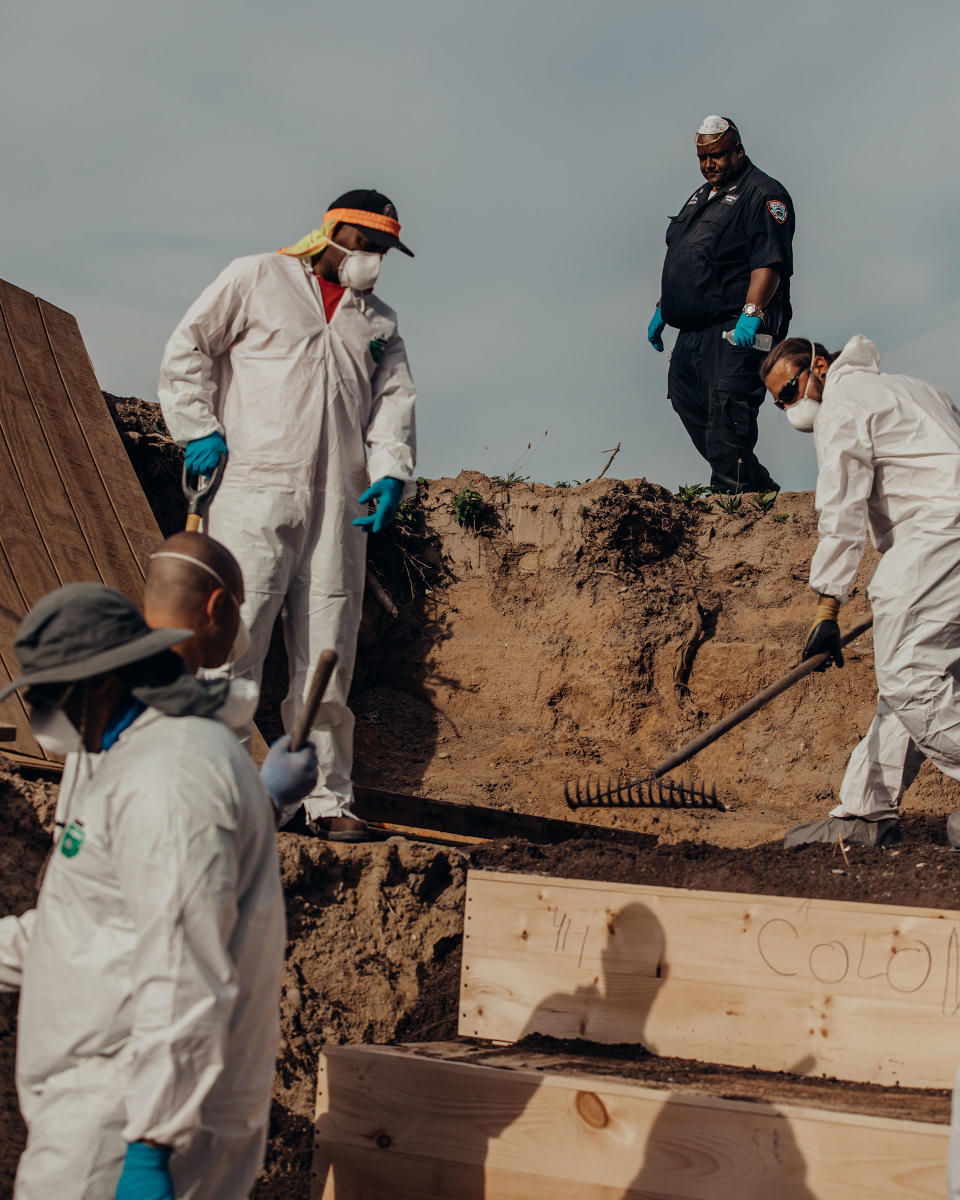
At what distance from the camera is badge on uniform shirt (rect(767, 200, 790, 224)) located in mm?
7398

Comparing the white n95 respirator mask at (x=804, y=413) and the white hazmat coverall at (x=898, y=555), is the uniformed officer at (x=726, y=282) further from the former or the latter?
the white hazmat coverall at (x=898, y=555)

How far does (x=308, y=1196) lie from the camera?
3.43 meters

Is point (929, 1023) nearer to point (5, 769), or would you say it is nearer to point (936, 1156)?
point (936, 1156)

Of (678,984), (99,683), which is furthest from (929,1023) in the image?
(99,683)

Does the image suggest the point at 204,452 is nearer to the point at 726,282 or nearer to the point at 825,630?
the point at 825,630

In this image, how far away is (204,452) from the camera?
13.7ft

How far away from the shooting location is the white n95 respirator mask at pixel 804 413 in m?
4.88

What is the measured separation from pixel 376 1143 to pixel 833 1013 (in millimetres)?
1379

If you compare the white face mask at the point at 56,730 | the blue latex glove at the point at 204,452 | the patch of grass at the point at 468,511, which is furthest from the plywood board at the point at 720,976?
the patch of grass at the point at 468,511

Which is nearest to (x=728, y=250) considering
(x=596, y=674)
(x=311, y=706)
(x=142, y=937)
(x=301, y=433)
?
(x=596, y=674)

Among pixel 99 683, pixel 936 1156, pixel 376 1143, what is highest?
pixel 99 683

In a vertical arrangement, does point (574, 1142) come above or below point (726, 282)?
below

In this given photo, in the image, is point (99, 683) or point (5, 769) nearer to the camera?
point (99, 683)

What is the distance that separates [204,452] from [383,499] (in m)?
0.68
